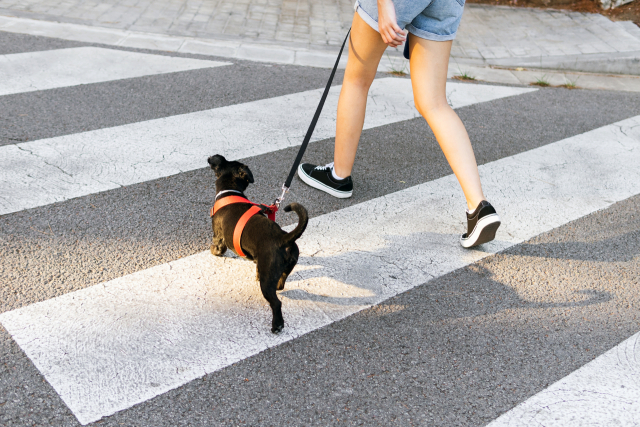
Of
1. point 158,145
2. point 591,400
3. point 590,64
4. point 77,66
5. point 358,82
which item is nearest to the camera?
point 591,400

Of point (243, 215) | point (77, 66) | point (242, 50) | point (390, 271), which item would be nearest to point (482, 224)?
point (390, 271)

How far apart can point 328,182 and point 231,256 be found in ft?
3.01

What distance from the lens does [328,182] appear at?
3.48 metres

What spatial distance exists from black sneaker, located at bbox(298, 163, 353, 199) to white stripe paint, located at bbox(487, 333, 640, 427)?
5.63 feet

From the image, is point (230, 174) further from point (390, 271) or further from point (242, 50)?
point (242, 50)

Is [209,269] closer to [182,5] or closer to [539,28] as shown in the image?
[182,5]

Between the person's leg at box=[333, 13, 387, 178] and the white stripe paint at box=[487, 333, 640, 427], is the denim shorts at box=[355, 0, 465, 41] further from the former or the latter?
the white stripe paint at box=[487, 333, 640, 427]

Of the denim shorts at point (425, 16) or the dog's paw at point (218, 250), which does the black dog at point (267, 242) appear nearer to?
the dog's paw at point (218, 250)

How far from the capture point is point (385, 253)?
2973 mm

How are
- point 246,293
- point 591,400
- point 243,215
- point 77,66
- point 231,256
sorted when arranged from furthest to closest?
point 77,66, point 231,256, point 246,293, point 243,215, point 591,400

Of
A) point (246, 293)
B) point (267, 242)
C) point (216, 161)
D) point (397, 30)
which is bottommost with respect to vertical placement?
point (246, 293)

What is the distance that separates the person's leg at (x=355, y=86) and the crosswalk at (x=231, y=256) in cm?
37

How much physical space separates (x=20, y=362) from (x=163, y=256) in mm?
854

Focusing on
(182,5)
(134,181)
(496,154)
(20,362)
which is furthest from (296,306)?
(182,5)
